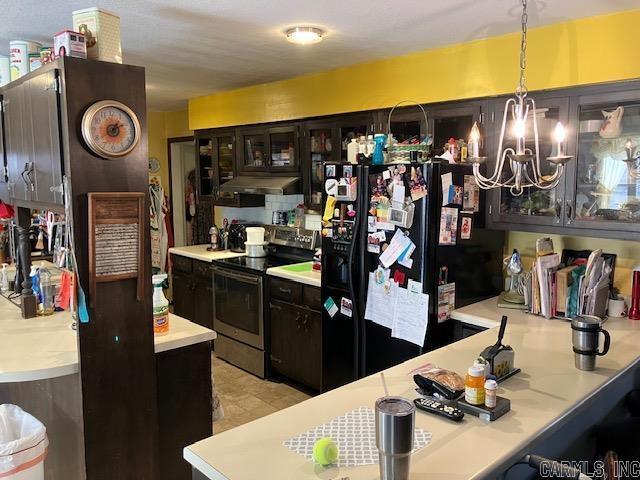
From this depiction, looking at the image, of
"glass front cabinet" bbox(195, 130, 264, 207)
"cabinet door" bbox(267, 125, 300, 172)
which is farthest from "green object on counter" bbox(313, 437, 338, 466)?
"glass front cabinet" bbox(195, 130, 264, 207)

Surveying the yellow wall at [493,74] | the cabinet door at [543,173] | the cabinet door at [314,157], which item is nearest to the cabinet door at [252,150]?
the yellow wall at [493,74]

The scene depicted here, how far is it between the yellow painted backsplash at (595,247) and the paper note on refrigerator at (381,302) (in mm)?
905

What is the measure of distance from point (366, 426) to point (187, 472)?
1.31m

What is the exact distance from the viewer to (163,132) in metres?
6.63

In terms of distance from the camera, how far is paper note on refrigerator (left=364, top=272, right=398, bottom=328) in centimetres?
292

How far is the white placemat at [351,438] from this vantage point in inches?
54.6

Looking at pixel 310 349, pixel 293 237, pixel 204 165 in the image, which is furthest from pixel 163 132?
pixel 310 349

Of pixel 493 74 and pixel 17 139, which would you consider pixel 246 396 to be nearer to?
pixel 17 139

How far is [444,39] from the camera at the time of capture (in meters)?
2.98

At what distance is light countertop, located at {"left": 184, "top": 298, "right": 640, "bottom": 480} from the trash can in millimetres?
954

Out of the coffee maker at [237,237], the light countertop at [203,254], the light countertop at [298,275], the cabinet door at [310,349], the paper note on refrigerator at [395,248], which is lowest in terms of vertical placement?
the cabinet door at [310,349]

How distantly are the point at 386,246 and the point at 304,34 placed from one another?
1.25m

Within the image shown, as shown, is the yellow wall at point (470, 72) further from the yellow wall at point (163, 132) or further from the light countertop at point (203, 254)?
the yellow wall at point (163, 132)

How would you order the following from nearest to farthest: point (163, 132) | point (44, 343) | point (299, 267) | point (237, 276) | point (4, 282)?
1. point (44, 343)
2. point (4, 282)
3. point (299, 267)
4. point (237, 276)
5. point (163, 132)
